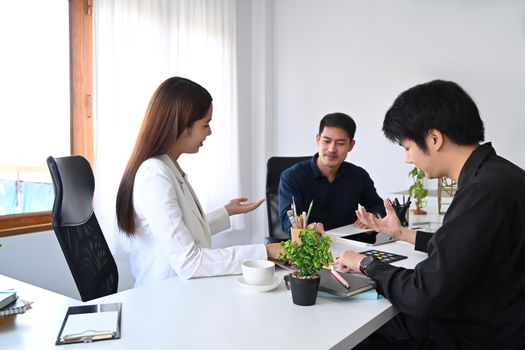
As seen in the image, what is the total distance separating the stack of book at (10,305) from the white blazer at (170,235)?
0.43m

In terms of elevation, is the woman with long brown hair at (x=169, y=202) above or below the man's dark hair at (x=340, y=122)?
below

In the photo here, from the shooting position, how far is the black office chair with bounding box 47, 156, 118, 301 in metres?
1.52

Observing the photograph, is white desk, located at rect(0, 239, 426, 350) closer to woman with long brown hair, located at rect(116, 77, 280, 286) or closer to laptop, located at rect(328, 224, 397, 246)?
woman with long brown hair, located at rect(116, 77, 280, 286)

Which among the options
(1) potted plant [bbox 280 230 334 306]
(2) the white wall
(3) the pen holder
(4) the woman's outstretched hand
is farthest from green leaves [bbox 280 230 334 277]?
(2) the white wall

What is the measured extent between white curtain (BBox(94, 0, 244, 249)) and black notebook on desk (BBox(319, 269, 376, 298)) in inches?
81.6

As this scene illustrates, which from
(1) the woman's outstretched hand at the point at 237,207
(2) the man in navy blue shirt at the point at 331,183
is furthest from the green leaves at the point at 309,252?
(2) the man in navy blue shirt at the point at 331,183

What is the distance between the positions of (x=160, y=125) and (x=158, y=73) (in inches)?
70.3

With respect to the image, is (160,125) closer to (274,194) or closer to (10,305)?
(10,305)

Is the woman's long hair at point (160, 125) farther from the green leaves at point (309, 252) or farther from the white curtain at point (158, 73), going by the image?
the white curtain at point (158, 73)

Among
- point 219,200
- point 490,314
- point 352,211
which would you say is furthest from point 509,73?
point 490,314

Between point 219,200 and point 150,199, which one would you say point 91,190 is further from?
point 219,200

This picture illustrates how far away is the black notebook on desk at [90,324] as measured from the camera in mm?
982

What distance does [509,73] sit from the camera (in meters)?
3.30

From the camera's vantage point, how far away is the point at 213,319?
3.59 feet
